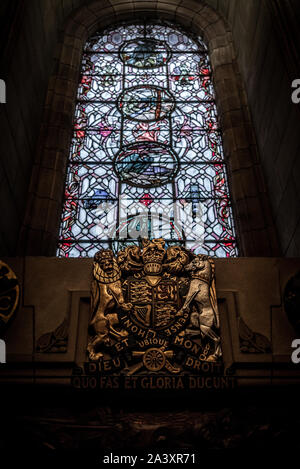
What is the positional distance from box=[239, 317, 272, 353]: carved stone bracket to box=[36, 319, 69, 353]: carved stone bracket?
5.82 feet

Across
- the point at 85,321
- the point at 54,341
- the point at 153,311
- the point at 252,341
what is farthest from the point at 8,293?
the point at 252,341

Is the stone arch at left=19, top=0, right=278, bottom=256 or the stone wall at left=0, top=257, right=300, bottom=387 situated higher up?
the stone arch at left=19, top=0, right=278, bottom=256

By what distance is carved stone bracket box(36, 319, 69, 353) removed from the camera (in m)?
4.75

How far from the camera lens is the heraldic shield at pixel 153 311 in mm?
4703

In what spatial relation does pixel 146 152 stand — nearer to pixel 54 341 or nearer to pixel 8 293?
pixel 8 293

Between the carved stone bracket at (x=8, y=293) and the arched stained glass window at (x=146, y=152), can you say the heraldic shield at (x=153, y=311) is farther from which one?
the arched stained glass window at (x=146, y=152)

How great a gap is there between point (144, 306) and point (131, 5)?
8.40m

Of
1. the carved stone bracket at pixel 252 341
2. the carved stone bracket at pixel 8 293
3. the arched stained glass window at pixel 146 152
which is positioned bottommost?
the carved stone bracket at pixel 252 341

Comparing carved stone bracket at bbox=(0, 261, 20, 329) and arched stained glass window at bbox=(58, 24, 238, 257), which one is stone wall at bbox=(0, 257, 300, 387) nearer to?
carved stone bracket at bbox=(0, 261, 20, 329)

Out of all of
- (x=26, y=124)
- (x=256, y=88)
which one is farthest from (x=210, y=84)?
(x=26, y=124)

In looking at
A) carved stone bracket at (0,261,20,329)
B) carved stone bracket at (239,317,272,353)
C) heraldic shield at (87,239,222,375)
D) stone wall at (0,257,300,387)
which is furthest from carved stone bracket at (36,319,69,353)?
carved stone bracket at (239,317,272,353)

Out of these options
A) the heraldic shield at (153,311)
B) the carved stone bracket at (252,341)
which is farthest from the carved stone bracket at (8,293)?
the carved stone bracket at (252,341)

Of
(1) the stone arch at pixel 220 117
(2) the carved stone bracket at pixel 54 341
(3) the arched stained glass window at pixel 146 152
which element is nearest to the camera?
(2) the carved stone bracket at pixel 54 341

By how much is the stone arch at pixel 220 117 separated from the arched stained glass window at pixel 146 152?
26cm
